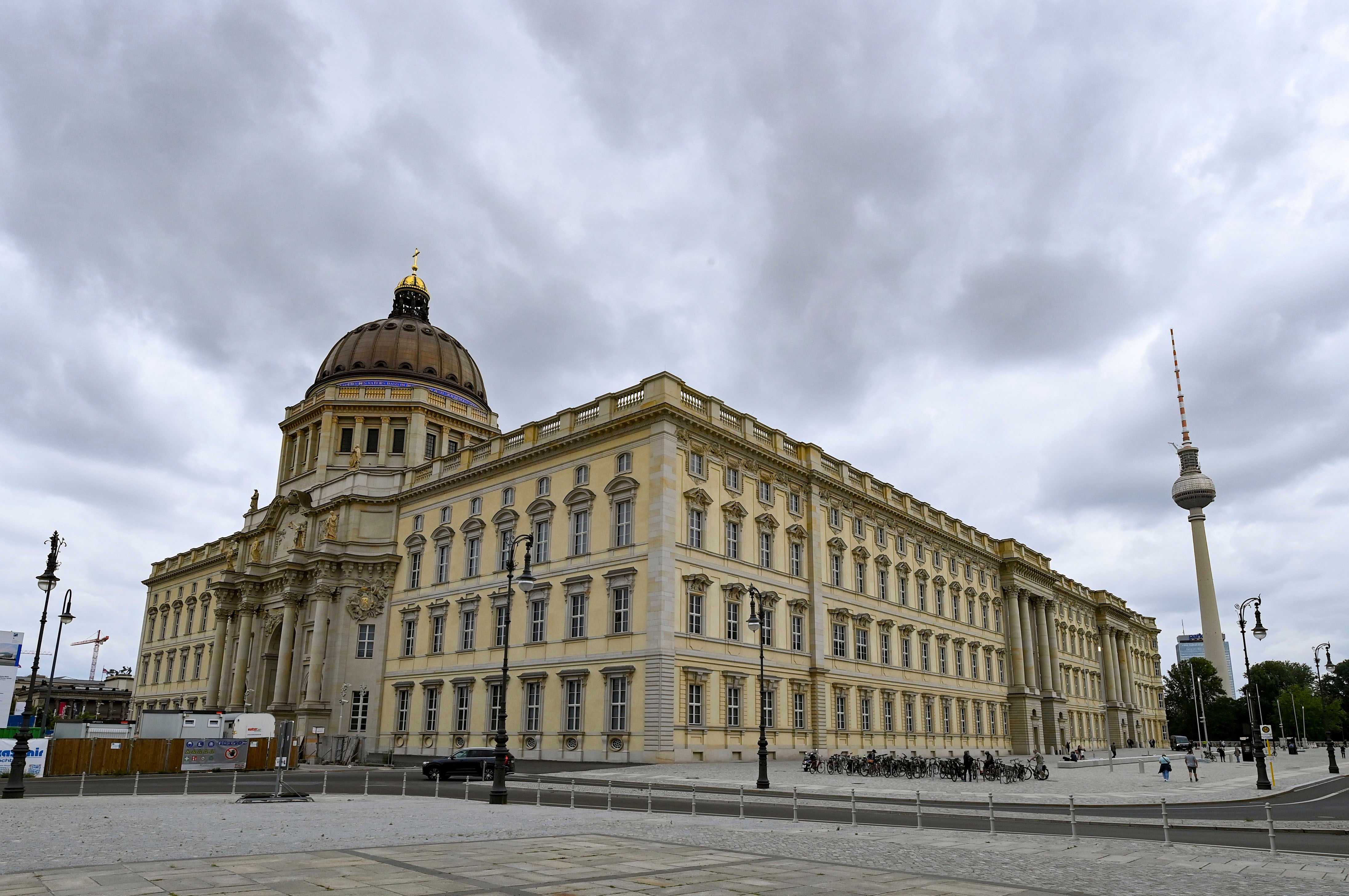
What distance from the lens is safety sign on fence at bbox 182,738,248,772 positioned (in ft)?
139

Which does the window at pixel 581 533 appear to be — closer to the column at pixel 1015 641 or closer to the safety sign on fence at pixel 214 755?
the safety sign on fence at pixel 214 755

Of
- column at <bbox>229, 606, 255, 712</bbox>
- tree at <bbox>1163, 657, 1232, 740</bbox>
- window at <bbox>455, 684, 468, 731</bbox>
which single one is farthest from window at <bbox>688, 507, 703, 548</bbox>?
tree at <bbox>1163, 657, 1232, 740</bbox>

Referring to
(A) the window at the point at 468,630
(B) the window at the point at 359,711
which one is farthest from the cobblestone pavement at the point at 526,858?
(B) the window at the point at 359,711

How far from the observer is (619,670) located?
4328cm

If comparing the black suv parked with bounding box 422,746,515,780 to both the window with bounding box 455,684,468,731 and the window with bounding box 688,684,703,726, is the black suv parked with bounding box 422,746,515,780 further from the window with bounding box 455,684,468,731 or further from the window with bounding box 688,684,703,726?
the window with bounding box 455,684,468,731

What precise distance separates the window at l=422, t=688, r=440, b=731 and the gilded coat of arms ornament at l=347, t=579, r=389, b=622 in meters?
7.98

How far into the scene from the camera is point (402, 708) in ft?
183

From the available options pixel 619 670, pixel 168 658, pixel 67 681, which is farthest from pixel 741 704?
pixel 67 681

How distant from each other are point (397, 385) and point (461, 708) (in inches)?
1273

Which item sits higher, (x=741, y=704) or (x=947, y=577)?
(x=947, y=577)

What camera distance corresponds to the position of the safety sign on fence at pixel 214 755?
42.4 m

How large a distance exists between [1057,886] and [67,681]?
581ft

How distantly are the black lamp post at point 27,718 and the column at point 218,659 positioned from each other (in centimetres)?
3948

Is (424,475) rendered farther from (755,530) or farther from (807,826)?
(807,826)
